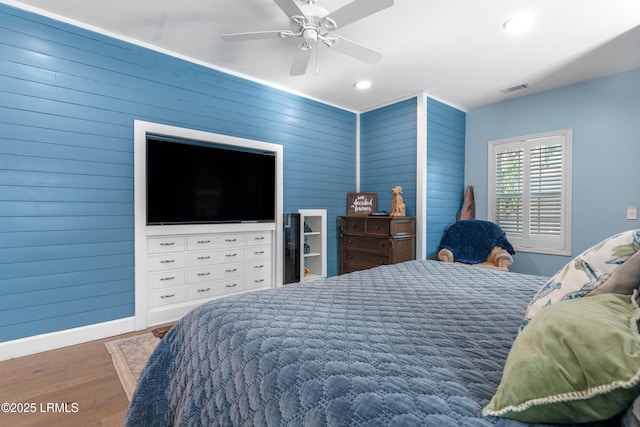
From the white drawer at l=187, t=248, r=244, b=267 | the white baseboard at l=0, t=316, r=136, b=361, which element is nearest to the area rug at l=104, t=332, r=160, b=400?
the white baseboard at l=0, t=316, r=136, b=361

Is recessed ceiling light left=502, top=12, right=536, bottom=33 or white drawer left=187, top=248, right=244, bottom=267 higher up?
recessed ceiling light left=502, top=12, right=536, bottom=33

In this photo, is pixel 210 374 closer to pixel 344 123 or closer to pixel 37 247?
pixel 37 247

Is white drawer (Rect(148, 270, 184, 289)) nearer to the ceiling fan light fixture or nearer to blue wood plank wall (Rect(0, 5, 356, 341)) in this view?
blue wood plank wall (Rect(0, 5, 356, 341))

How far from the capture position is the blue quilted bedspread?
2.28 ft

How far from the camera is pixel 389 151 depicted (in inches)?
171

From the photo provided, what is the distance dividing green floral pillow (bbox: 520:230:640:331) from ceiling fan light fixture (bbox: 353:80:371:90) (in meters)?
3.21

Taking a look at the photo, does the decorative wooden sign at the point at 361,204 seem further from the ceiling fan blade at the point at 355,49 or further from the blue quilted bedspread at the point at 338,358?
the blue quilted bedspread at the point at 338,358

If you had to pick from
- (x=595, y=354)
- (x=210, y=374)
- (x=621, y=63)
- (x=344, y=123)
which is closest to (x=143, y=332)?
(x=210, y=374)

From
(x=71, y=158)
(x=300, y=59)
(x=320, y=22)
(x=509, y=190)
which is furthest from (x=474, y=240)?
(x=71, y=158)

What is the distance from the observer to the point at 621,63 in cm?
309

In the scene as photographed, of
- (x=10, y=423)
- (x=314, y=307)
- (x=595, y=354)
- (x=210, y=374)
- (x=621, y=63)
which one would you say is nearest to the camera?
(x=595, y=354)

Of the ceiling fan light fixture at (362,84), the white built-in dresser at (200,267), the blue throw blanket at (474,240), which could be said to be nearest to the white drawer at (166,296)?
the white built-in dresser at (200,267)

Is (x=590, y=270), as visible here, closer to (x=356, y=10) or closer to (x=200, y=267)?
(x=356, y=10)

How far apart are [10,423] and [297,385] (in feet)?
6.40
